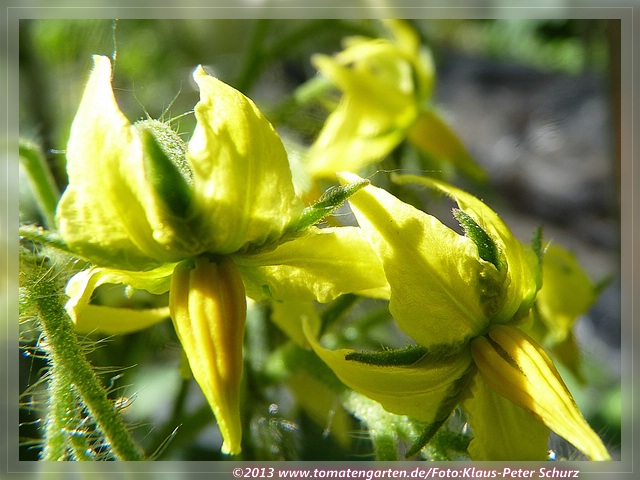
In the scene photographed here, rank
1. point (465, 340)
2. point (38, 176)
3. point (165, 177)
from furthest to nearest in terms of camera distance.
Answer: point (38, 176) < point (465, 340) < point (165, 177)

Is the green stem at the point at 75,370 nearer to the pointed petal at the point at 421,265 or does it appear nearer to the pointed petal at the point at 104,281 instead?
the pointed petal at the point at 104,281

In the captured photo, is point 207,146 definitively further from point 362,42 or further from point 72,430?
point 362,42

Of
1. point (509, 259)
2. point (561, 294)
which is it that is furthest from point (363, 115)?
point (509, 259)

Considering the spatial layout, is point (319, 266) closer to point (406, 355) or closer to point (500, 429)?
point (406, 355)

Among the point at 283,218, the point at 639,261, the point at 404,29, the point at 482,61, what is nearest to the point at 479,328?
the point at 283,218

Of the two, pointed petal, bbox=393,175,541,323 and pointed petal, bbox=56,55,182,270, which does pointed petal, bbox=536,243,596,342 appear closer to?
pointed petal, bbox=393,175,541,323

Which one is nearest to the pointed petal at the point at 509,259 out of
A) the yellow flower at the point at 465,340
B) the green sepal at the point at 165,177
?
the yellow flower at the point at 465,340

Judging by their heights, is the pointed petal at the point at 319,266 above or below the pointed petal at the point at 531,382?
above
